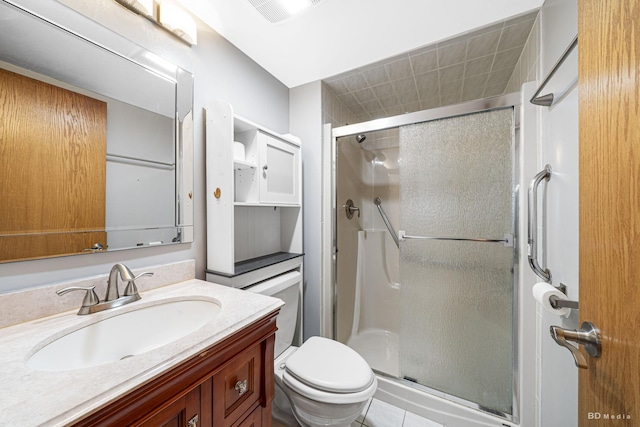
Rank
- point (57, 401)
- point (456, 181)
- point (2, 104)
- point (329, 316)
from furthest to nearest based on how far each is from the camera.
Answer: point (329, 316)
point (456, 181)
point (2, 104)
point (57, 401)

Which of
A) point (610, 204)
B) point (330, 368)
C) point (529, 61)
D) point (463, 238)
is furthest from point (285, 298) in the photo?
point (529, 61)

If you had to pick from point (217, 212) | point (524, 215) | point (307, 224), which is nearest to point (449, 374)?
point (524, 215)

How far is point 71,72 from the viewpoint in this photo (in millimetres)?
801

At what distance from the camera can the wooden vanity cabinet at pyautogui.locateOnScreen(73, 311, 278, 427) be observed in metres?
0.46

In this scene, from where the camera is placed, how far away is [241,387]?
713 millimetres

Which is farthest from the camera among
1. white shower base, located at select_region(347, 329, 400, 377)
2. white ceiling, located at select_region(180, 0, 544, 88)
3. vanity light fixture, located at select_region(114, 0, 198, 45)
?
white shower base, located at select_region(347, 329, 400, 377)

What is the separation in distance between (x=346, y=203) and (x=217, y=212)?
1.07m

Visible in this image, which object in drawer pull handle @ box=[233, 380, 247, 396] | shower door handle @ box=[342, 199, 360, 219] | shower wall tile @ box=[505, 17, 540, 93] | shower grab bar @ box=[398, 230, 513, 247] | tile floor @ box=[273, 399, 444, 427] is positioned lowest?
tile floor @ box=[273, 399, 444, 427]

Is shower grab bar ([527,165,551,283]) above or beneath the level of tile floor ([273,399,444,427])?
above

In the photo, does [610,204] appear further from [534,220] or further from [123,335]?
[123,335]

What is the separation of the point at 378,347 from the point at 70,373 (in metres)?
1.98

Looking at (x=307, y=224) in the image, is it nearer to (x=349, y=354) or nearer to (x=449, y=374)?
(x=349, y=354)

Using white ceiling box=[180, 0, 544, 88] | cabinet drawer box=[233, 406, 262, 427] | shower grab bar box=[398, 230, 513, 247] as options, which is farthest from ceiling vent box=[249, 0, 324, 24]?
cabinet drawer box=[233, 406, 262, 427]

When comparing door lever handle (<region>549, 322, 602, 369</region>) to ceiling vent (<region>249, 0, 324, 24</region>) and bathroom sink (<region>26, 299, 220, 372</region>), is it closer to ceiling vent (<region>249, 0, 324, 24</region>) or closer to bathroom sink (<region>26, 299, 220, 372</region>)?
bathroom sink (<region>26, 299, 220, 372</region>)
